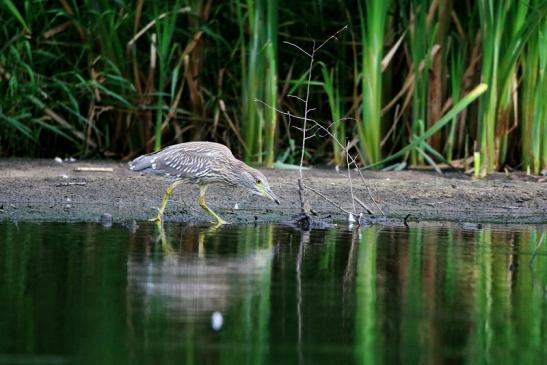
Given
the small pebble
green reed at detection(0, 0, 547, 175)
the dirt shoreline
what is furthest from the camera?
green reed at detection(0, 0, 547, 175)

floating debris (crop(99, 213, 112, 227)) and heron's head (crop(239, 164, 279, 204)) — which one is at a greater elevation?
heron's head (crop(239, 164, 279, 204))

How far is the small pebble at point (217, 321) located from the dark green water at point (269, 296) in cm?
3

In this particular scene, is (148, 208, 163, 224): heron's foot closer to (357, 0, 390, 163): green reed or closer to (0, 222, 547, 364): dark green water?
(0, 222, 547, 364): dark green water

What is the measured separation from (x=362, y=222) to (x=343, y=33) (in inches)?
141

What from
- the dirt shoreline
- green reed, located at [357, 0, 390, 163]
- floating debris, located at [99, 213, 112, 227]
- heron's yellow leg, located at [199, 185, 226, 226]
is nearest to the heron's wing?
heron's yellow leg, located at [199, 185, 226, 226]

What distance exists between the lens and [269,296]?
6094 millimetres

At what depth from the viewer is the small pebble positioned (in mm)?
5321

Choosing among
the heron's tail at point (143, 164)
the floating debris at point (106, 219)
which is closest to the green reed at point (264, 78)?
the heron's tail at point (143, 164)

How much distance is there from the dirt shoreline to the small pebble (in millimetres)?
3719

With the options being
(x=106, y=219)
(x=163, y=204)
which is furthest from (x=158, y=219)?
(x=106, y=219)

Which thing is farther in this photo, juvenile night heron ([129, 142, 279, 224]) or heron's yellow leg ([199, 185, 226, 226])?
juvenile night heron ([129, 142, 279, 224])

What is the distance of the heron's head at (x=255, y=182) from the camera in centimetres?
977

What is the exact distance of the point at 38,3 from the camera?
12.2 metres

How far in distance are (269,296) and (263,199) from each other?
14.7 feet
